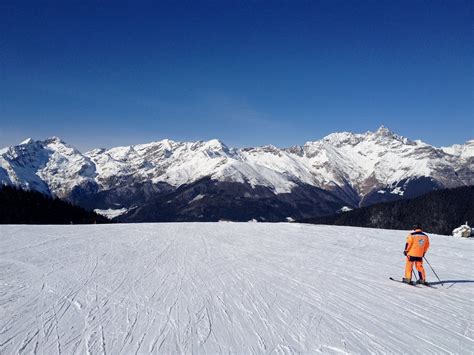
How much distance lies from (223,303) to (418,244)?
7334mm

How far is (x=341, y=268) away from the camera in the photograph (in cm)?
1548

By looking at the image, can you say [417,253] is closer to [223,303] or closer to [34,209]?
[223,303]

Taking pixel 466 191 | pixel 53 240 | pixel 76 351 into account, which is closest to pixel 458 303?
pixel 76 351

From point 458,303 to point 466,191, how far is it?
6432 inches

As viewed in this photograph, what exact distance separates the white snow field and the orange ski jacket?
1171 mm

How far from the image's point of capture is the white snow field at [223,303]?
7.36 metres

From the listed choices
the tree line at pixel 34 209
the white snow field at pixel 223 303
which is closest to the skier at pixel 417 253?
the white snow field at pixel 223 303

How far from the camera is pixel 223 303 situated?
993 centimetres

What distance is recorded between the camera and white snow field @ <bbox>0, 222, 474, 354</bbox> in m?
7.36

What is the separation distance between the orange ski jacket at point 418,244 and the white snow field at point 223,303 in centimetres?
117

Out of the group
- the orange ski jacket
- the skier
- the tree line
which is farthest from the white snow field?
the tree line

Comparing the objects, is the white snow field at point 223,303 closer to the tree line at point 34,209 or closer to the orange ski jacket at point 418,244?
the orange ski jacket at point 418,244

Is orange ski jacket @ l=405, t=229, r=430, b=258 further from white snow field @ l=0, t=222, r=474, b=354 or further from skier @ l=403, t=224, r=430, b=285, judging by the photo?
white snow field @ l=0, t=222, r=474, b=354

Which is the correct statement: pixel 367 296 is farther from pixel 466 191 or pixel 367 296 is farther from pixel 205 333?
pixel 466 191
